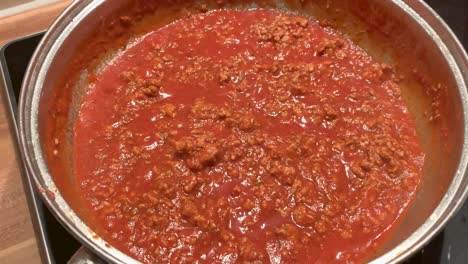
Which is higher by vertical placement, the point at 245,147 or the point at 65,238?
the point at 245,147

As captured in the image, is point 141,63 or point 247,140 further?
point 141,63

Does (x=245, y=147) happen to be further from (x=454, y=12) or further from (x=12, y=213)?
(x=454, y=12)

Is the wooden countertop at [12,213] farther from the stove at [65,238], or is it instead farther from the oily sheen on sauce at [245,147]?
the oily sheen on sauce at [245,147]

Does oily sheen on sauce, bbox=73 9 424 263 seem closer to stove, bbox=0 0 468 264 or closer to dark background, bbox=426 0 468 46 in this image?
stove, bbox=0 0 468 264

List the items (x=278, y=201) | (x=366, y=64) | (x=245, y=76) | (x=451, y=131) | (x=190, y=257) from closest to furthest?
(x=190, y=257) < (x=278, y=201) < (x=451, y=131) < (x=245, y=76) < (x=366, y=64)

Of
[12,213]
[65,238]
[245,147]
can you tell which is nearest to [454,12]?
[245,147]

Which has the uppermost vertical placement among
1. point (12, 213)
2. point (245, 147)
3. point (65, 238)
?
point (245, 147)

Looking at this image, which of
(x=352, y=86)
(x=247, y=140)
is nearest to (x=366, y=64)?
(x=352, y=86)

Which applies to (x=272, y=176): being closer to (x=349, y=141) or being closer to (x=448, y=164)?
(x=349, y=141)
